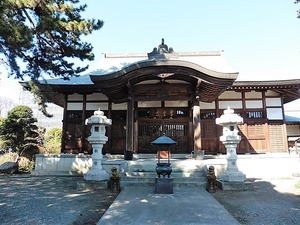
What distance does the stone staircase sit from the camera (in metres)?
8.14

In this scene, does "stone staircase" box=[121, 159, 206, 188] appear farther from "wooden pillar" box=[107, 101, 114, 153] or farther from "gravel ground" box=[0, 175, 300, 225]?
"wooden pillar" box=[107, 101, 114, 153]

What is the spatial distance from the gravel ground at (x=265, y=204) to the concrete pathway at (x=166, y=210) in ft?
1.43

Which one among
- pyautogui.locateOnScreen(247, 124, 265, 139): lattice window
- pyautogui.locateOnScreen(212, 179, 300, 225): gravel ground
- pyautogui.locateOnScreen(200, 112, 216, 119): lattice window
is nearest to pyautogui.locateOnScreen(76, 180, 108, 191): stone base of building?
pyautogui.locateOnScreen(212, 179, 300, 225): gravel ground

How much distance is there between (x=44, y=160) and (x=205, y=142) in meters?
8.56

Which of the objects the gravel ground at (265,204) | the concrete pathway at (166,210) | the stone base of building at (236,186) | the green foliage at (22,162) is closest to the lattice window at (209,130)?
the gravel ground at (265,204)

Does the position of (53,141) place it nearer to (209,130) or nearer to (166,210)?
(209,130)

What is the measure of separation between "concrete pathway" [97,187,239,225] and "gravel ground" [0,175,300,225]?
0.35 m

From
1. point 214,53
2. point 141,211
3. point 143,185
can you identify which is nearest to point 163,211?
point 141,211

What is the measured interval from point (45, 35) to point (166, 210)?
6.11 m

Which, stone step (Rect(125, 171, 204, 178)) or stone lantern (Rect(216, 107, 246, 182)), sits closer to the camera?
stone lantern (Rect(216, 107, 246, 182))

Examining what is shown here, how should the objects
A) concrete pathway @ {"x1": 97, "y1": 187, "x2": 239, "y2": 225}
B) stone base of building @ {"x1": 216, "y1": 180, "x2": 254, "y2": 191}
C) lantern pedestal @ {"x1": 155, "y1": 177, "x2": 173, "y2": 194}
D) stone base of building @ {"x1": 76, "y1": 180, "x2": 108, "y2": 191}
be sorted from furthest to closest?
stone base of building @ {"x1": 76, "y1": 180, "x2": 108, "y2": 191}, stone base of building @ {"x1": 216, "y1": 180, "x2": 254, "y2": 191}, lantern pedestal @ {"x1": 155, "y1": 177, "x2": 173, "y2": 194}, concrete pathway @ {"x1": 97, "y1": 187, "x2": 239, "y2": 225}

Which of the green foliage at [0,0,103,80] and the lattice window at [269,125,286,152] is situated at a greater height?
the green foliage at [0,0,103,80]

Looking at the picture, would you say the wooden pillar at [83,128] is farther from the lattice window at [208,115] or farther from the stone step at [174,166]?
the lattice window at [208,115]

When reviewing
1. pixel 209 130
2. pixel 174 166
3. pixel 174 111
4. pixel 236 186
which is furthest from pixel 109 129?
pixel 236 186
